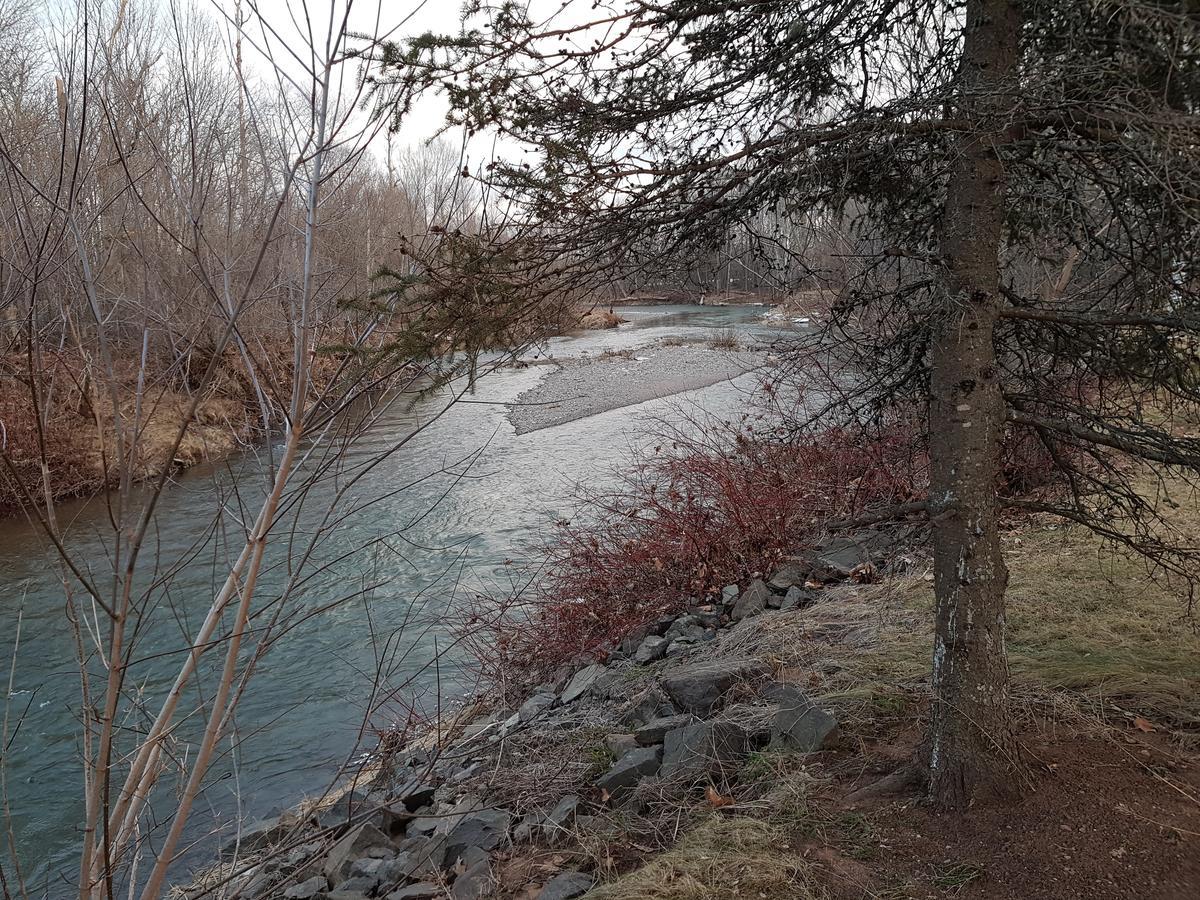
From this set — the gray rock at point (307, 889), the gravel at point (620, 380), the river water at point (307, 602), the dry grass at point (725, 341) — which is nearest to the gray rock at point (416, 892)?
the gray rock at point (307, 889)

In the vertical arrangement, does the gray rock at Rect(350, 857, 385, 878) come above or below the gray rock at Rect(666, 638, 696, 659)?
below

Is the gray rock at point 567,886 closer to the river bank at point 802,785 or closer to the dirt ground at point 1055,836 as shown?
the river bank at point 802,785

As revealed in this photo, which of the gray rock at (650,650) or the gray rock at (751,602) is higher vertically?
the gray rock at (751,602)

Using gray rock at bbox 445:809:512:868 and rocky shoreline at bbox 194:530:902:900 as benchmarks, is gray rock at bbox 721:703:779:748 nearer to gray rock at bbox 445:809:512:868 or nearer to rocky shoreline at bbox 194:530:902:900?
rocky shoreline at bbox 194:530:902:900

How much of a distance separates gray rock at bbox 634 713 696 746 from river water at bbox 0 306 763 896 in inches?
45.9

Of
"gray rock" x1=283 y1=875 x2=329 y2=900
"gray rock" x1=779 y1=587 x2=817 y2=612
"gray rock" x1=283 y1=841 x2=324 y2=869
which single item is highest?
"gray rock" x1=779 y1=587 x2=817 y2=612

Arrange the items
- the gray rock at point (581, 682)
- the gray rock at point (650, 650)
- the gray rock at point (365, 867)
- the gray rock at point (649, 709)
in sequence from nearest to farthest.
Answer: the gray rock at point (365, 867) < the gray rock at point (649, 709) < the gray rock at point (581, 682) < the gray rock at point (650, 650)

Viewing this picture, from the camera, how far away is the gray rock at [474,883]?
3.46 metres

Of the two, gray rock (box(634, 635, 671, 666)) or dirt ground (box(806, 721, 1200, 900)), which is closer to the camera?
dirt ground (box(806, 721, 1200, 900))

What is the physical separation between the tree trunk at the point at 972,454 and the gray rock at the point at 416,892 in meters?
2.19

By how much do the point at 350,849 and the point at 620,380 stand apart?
1789 cm

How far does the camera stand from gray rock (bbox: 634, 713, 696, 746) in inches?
168

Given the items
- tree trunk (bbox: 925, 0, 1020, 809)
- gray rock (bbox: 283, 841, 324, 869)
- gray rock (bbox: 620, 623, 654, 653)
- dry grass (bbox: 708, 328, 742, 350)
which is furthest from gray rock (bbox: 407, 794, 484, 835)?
dry grass (bbox: 708, 328, 742, 350)

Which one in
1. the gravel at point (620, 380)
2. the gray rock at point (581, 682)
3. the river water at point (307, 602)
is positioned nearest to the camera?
the river water at point (307, 602)
